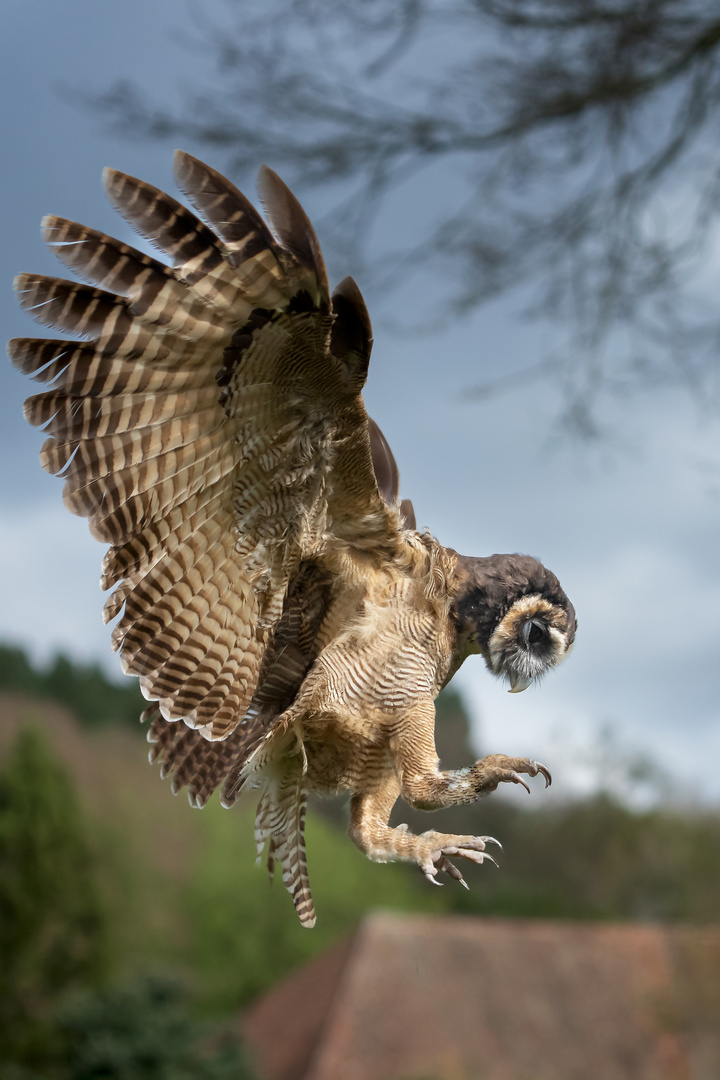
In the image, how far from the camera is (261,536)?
2498mm

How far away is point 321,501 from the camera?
8.17ft

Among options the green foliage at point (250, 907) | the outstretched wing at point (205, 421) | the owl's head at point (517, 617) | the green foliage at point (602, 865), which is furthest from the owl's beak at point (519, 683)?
the green foliage at point (602, 865)

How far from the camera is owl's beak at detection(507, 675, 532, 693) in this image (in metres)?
2.40

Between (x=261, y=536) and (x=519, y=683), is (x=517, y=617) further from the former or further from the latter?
(x=261, y=536)

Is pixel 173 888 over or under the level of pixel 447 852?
under

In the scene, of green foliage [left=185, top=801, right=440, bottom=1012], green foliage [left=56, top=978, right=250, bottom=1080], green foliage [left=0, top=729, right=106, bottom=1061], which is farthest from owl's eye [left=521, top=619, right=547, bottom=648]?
green foliage [left=185, top=801, right=440, bottom=1012]

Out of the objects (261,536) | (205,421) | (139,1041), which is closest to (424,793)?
(261,536)

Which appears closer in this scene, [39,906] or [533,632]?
[533,632]

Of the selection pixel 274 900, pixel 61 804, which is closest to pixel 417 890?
pixel 274 900

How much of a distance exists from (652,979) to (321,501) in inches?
1070

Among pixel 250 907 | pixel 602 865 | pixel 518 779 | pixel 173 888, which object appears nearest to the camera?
pixel 518 779

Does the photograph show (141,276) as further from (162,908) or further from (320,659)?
(162,908)

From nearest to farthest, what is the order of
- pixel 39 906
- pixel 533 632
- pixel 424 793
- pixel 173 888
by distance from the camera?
pixel 424 793 → pixel 533 632 → pixel 39 906 → pixel 173 888

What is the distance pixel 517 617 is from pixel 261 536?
25.0 inches
